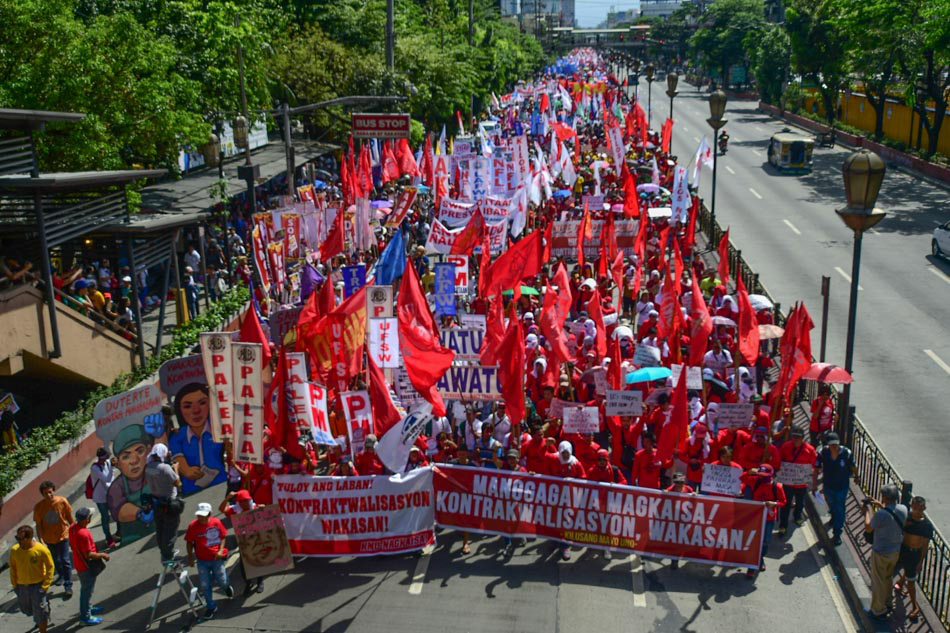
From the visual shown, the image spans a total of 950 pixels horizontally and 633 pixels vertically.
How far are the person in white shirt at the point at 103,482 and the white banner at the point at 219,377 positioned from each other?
1.49 m

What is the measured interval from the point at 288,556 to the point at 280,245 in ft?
35.4

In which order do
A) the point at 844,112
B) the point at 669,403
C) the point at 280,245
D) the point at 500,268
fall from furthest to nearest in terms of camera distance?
the point at 844,112 < the point at 280,245 < the point at 500,268 < the point at 669,403

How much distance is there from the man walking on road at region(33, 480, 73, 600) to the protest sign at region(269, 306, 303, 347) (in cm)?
627

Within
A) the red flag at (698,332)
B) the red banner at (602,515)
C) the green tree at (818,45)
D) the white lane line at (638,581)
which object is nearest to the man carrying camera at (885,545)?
the red banner at (602,515)

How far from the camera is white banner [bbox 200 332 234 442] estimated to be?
12461 millimetres

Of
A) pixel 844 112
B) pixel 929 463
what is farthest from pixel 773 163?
pixel 929 463

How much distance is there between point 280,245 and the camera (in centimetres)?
2120

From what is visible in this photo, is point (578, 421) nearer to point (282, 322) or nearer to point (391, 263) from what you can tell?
point (282, 322)

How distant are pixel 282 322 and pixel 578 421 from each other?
689 cm

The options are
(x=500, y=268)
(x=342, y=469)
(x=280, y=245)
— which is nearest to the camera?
(x=342, y=469)

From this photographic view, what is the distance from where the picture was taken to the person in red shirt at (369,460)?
41.0ft

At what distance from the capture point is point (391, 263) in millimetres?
19062

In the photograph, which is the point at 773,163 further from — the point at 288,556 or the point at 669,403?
the point at 288,556

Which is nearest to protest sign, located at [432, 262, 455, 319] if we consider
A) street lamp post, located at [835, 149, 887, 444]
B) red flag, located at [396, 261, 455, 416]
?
red flag, located at [396, 261, 455, 416]
